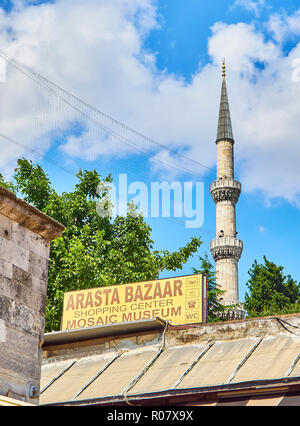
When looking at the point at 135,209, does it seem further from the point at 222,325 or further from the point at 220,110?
the point at 220,110

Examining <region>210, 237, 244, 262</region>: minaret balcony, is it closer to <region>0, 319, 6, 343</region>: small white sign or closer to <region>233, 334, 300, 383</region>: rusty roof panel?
<region>233, 334, 300, 383</region>: rusty roof panel

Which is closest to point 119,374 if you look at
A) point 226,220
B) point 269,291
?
point 269,291

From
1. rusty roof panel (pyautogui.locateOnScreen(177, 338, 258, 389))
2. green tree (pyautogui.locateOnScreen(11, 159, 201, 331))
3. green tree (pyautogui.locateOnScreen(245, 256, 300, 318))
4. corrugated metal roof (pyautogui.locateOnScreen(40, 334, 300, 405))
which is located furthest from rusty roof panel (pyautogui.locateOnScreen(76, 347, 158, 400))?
green tree (pyautogui.locateOnScreen(245, 256, 300, 318))

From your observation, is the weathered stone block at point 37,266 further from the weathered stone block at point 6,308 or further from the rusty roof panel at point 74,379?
the rusty roof panel at point 74,379

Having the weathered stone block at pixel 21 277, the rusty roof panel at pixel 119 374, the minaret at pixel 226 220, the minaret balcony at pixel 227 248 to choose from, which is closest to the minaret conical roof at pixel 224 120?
the minaret at pixel 226 220

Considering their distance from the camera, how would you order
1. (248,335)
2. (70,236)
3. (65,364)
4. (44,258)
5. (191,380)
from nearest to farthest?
(44,258)
(191,380)
(248,335)
(65,364)
(70,236)

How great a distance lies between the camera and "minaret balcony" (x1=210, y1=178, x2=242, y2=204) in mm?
47656

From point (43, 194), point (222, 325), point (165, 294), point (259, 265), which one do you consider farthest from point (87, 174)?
point (222, 325)

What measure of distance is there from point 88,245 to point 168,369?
17.0 meters

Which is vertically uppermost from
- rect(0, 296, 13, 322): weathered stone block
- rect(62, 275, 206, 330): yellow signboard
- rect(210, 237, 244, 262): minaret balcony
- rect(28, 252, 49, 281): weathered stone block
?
rect(210, 237, 244, 262): minaret balcony

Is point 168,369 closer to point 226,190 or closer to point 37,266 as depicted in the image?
point 37,266

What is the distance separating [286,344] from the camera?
1336 cm
